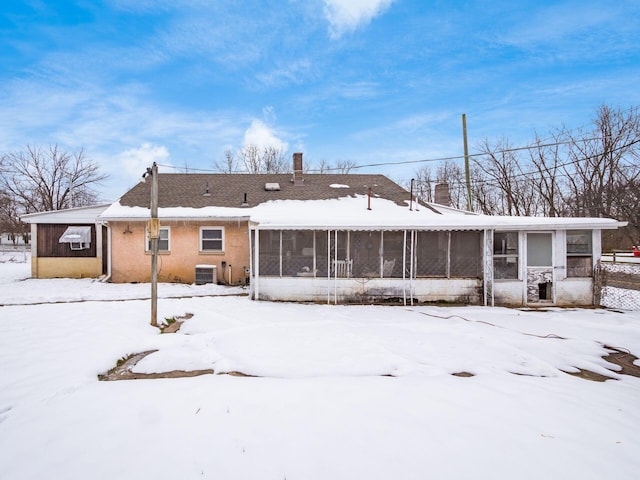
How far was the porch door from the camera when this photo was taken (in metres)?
9.39

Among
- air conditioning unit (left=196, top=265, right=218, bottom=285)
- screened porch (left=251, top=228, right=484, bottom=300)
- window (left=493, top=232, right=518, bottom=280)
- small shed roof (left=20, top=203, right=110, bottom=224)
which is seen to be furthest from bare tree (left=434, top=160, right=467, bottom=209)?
small shed roof (left=20, top=203, right=110, bottom=224)

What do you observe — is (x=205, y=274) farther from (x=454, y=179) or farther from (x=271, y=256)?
(x=454, y=179)

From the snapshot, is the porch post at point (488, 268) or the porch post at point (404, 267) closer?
the porch post at point (488, 268)

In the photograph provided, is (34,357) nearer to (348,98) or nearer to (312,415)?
(312,415)

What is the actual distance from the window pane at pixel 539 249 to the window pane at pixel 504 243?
0.41 m

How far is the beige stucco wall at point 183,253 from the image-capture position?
12.9 meters

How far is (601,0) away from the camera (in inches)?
401

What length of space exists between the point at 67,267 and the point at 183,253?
576 centimetres

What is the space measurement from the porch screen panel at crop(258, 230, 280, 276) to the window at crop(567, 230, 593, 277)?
8.57 meters

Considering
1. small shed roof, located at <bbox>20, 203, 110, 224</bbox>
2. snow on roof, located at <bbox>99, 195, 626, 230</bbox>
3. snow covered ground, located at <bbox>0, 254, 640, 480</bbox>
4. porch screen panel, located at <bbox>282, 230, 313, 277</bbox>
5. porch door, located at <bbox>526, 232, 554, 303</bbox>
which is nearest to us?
snow covered ground, located at <bbox>0, 254, 640, 480</bbox>

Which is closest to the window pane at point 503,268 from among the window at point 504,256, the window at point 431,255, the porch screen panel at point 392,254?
the window at point 504,256

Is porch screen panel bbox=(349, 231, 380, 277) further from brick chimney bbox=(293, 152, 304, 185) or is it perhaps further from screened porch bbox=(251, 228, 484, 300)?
brick chimney bbox=(293, 152, 304, 185)

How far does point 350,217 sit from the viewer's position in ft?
35.4

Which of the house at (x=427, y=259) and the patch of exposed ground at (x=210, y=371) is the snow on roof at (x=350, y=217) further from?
the patch of exposed ground at (x=210, y=371)
